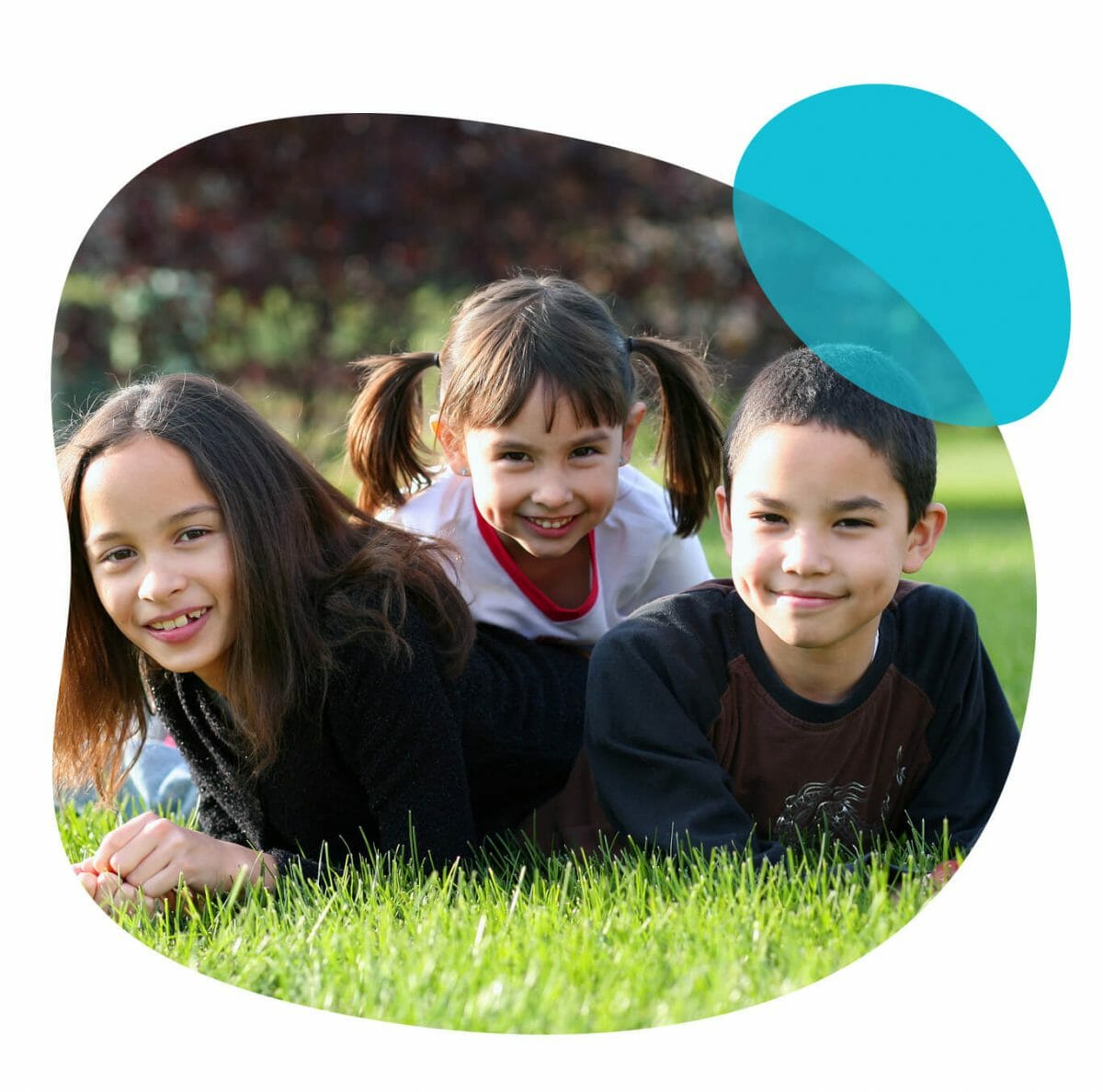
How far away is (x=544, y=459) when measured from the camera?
2.60 m

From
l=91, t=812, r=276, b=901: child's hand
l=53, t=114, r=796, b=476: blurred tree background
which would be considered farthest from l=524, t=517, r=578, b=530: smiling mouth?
l=53, t=114, r=796, b=476: blurred tree background

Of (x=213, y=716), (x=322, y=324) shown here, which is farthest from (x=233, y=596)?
(x=322, y=324)

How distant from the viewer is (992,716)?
2461 mm

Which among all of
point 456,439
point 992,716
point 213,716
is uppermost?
point 456,439

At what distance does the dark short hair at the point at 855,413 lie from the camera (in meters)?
2.18

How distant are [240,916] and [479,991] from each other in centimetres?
50

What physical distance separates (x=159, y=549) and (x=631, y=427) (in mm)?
916

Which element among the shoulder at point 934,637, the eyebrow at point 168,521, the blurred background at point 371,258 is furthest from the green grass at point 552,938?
the blurred background at point 371,258

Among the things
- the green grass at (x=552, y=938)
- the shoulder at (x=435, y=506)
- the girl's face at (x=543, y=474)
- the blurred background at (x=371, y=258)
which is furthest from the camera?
the blurred background at (x=371, y=258)

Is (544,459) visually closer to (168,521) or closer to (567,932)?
(168,521)

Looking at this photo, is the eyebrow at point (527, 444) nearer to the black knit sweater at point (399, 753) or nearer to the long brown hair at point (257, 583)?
the long brown hair at point (257, 583)

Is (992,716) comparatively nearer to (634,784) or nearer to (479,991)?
(634,784)

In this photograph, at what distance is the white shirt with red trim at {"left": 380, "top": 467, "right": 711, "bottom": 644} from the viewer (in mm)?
2814

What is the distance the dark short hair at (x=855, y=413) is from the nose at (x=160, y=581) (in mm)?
877
